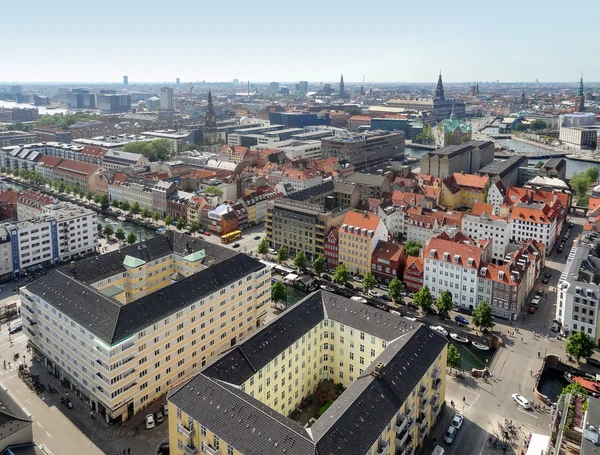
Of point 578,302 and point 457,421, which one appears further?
point 578,302

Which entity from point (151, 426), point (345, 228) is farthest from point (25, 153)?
point (151, 426)

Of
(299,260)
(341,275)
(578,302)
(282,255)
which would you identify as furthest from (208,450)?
(282,255)

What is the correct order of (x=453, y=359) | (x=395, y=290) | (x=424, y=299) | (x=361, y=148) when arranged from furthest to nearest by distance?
1. (x=361, y=148)
2. (x=395, y=290)
3. (x=424, y=299)
4. (x=453, y=359)

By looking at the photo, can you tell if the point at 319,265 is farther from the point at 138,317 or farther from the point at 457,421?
the point at 457,421

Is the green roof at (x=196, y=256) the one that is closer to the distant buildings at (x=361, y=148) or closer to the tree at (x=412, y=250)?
the tree at (x=412, y=250)

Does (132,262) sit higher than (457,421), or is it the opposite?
(132,262)

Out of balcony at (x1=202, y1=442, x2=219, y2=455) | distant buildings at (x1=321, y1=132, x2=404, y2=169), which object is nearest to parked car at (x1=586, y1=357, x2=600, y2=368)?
balcony at (x1=202, y1=442, x2=219, y2=455)

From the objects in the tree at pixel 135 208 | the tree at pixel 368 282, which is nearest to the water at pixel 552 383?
the tree at pixel 368 282

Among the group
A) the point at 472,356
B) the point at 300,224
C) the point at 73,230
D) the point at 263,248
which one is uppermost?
the point at 300,224
